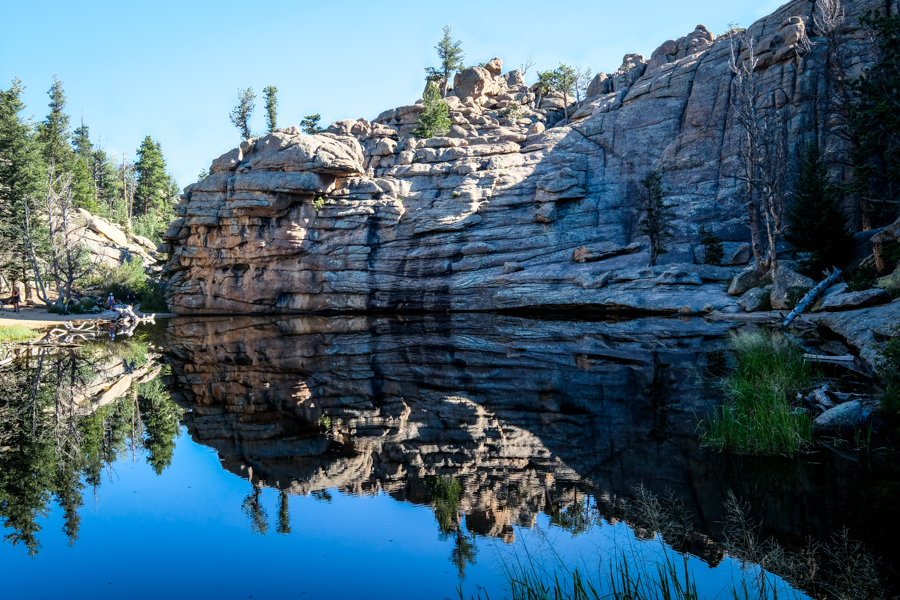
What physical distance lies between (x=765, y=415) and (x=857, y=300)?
14.9 meters

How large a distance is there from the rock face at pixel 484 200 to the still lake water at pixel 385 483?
25958 mm

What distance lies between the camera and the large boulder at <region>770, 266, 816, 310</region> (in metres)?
26.8

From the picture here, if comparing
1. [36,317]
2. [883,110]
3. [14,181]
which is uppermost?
[14,181]

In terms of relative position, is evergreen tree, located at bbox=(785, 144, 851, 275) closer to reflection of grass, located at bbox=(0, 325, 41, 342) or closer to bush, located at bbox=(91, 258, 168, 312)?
reflection of grass, located at bbox=(0, 325, 41, 342)

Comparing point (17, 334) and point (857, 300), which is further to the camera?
point (17, 334)

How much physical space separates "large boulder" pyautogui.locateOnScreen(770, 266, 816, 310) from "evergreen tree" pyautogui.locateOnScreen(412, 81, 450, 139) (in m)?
34.8

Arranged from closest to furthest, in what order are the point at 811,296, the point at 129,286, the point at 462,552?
the point at 462,552, the point at 811,296, the point at 129,286

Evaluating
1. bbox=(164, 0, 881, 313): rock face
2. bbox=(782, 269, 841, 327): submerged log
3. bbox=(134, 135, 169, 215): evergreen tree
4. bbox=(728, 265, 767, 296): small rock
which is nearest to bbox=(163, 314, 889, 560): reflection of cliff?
bbox=(782, 269, 841, 327): submerged log

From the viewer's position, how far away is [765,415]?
988 centimetres

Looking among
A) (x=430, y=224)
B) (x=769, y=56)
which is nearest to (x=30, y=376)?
(x=430, y=224)

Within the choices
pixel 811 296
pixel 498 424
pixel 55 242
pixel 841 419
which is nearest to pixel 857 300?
pixel 811 296

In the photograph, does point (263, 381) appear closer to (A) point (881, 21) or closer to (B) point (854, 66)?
(A) point (881, 21)

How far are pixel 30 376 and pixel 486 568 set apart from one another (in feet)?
61.6

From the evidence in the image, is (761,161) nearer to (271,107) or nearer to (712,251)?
(712,251)
